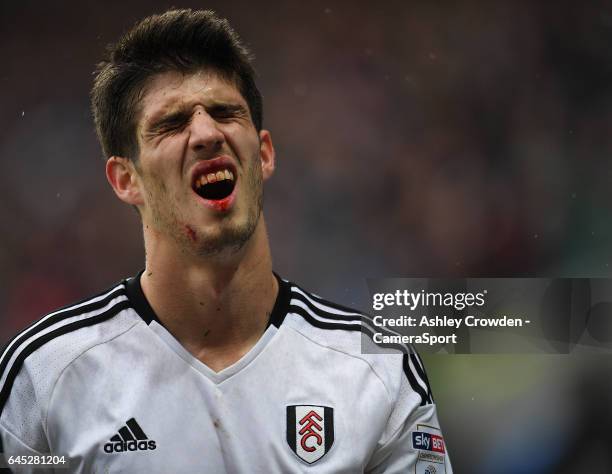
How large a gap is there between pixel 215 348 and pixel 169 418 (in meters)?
0.32

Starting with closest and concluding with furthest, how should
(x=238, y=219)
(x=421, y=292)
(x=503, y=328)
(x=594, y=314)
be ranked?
(x=238, y=219), (x=421, y=292), (x=503, y=328), (x=594, y=314)

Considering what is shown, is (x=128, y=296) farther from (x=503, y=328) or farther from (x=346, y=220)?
(x=346, y=220)

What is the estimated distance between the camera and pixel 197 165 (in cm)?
311

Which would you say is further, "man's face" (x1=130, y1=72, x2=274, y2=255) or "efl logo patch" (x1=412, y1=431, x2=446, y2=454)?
"efl logo patch" (x1=412, y1=431, x2=446, y2=454)

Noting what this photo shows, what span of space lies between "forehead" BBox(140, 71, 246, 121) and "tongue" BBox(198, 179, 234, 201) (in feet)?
1.01

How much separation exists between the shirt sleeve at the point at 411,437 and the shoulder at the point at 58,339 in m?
1.08

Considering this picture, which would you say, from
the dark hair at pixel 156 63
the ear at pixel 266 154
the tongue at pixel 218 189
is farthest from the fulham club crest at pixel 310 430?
the dark hair at pixel 156 63

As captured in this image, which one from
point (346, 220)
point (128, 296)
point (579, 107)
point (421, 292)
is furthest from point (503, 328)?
point (128, 296)

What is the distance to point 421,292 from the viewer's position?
4.95 meters

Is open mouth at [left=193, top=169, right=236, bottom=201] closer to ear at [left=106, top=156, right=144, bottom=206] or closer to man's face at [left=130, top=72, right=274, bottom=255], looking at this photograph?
man's face at [left=130, top=72, right=274, bottom=255]

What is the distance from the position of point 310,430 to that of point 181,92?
136 centimetres

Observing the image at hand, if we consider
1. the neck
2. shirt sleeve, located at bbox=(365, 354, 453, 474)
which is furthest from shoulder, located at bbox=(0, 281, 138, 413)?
shirt sleeve, located at bbox=(365, 354, 453, 474)

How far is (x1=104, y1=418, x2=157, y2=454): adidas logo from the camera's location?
10.0 ft

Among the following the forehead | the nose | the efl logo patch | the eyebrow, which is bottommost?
the efl logo patch
